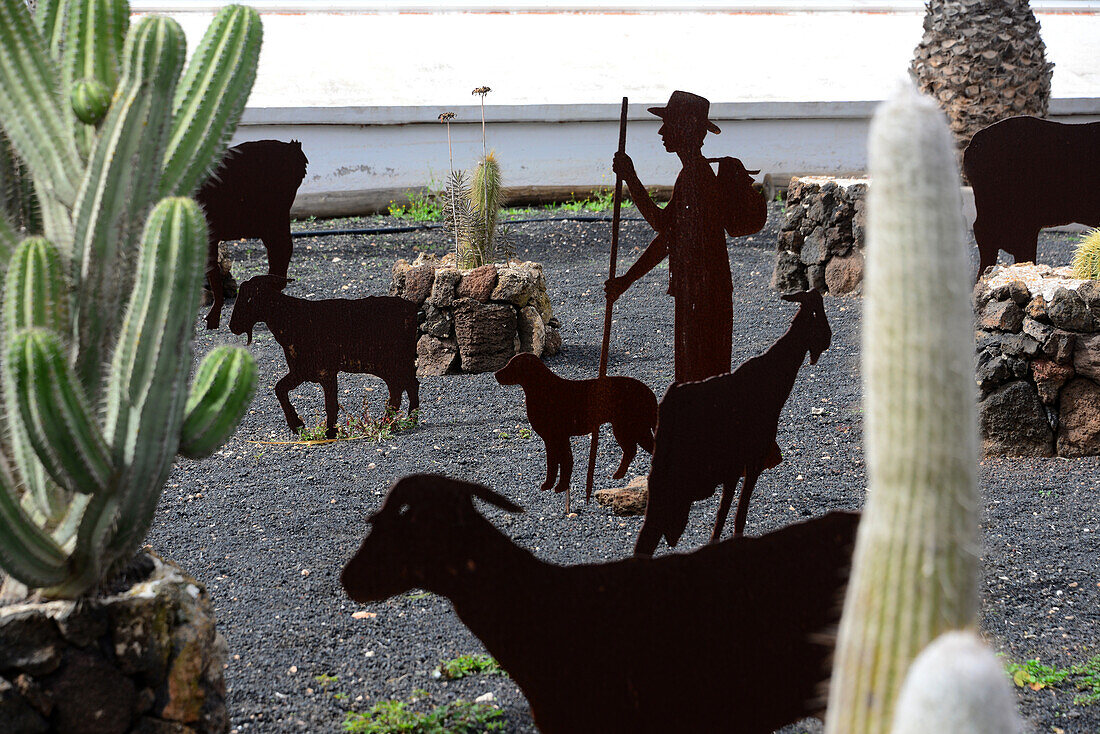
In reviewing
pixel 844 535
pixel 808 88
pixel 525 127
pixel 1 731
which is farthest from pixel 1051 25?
pixel 1 731

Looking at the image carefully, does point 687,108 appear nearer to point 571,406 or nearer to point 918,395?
point 571,406

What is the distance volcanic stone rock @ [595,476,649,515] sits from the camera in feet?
12.5

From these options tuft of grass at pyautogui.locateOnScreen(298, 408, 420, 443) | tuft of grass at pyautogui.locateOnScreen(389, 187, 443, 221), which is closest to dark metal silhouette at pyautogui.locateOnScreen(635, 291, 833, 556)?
tuft of grass at pyautogui.locateOnScreen(298, 408, 420, 443)

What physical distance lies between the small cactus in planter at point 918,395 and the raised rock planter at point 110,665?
1.53 meters

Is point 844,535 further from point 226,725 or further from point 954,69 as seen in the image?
point 954,69

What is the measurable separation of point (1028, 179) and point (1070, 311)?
2.38 meters

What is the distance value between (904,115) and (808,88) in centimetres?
1122

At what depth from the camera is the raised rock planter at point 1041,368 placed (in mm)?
4117

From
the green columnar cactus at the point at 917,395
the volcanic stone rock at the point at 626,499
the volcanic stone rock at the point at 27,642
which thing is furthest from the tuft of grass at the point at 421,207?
the green columnar cactus at the point at 917,395

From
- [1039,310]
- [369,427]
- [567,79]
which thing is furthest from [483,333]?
[567,79]

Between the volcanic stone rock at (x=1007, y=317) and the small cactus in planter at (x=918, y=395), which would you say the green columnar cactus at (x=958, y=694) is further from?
the volcanic stone rock at (x=1007, y=317)

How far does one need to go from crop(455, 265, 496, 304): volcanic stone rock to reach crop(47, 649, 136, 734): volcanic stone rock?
397 centimetres

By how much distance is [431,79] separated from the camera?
11117mm

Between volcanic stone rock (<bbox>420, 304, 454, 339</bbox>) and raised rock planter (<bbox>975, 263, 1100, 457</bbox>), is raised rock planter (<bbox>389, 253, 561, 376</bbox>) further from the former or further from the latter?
raised rock planter (<bbox>975, 263, 1100, 457</bbox>)
